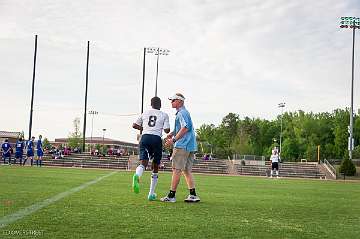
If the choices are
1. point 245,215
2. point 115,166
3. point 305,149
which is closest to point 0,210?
point 245,215

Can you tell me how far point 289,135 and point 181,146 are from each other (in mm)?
106520

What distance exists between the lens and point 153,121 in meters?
8.71

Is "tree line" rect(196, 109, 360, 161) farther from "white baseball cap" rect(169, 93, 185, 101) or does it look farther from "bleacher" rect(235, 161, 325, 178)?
"white baseball cap" rect(169, 93, 185, 101)

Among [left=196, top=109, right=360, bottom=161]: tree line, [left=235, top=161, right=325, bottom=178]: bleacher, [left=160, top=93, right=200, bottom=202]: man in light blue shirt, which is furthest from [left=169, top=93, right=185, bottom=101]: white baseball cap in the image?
[left=196, top=109, right=360, bottom=161]: tree line

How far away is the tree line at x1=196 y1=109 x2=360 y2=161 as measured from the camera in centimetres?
9706

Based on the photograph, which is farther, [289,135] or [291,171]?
[289,135]

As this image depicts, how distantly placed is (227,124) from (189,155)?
122536mm

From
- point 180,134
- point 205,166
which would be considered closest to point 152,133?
point 180,134

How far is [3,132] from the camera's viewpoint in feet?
461

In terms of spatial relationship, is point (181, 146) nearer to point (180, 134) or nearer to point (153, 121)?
point (180, 134)

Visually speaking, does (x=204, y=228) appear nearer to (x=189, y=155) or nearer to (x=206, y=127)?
(x=189, y=155)

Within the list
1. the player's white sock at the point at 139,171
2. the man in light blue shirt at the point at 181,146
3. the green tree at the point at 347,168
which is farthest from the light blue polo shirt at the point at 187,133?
the green tree at the point at 347,168

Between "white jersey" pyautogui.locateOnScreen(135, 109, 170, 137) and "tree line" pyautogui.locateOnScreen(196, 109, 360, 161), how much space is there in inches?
2909

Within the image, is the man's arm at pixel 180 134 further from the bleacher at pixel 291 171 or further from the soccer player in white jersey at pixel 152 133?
the bleacher at pixel 291 171
